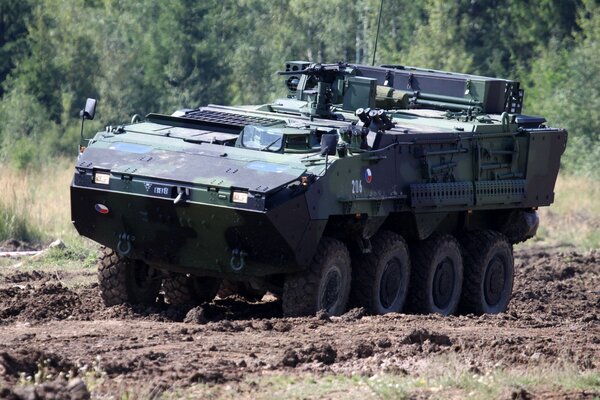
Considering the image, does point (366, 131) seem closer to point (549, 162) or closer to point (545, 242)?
point (549, 162)

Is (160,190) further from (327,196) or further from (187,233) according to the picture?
(327,196)

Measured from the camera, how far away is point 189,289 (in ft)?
46.4

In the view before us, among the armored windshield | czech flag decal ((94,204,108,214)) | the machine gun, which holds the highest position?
the machine gun

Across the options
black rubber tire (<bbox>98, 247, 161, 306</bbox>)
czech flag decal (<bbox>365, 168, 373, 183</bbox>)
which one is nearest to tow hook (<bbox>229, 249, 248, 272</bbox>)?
czech flag decal (<bbox>365, 168, 373, 183</bbox>)

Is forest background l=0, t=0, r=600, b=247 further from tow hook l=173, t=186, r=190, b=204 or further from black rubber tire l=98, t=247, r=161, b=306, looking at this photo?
tow hook l=173, t=186, r=190, b=204

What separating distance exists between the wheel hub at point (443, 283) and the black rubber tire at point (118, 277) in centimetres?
285

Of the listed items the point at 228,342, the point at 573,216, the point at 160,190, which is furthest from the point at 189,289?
the point at 573,216

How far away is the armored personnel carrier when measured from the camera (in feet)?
40.8

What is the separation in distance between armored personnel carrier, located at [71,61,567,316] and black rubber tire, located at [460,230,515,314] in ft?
0.05

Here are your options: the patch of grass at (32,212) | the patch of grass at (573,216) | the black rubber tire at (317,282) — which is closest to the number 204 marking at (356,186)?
the black rubber tire at (317,282)

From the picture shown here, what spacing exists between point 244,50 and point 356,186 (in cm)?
2254

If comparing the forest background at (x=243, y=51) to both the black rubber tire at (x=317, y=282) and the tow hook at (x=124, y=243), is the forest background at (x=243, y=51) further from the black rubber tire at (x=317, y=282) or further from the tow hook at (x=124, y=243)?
the black rubber tire at (x=317, y=282)

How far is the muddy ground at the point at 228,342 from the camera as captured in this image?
9.54m

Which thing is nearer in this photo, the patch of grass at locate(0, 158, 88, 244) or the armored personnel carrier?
the armored personnel carrier
